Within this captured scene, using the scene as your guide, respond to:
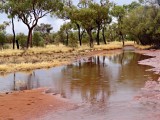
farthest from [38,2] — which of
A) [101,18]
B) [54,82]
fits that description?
[54,82]

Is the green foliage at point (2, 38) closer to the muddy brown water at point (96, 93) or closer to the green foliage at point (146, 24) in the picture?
the green foliage at point (146, 24)

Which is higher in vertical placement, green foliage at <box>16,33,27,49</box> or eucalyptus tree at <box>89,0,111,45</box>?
eucalyptus tree at <box>89,0,111,45</box>

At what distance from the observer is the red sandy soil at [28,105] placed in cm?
1088

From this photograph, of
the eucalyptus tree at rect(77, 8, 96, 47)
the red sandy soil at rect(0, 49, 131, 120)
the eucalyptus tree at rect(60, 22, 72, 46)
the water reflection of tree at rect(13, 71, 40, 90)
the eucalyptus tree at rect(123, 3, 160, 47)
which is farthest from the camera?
the eucalyptus tree at rect(60, 22, 72, 46)

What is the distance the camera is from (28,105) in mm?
12227

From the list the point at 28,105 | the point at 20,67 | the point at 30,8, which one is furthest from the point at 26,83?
the point at 30,8

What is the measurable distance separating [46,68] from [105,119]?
661 inches

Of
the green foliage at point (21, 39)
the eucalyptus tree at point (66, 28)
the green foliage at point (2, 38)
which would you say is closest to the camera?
→ the green foliage at point (21, 39)

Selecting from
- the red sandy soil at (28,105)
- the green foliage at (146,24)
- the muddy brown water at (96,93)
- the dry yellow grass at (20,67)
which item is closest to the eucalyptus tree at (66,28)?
the green foliage at (146,24)

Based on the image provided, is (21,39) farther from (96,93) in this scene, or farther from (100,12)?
(96,93)

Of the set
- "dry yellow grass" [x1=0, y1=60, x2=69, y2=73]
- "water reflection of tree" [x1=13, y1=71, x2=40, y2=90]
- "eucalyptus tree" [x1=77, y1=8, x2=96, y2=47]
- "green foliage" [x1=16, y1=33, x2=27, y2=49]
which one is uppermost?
"eucalyptus tree" [x1=77, y1=8, x2=96, y2=47]

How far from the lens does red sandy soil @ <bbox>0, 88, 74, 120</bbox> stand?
1088 centimetres

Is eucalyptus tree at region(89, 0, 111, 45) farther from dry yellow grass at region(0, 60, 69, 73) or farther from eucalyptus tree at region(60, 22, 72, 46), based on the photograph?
dry yellow grass at region(0, 60, 69, 73)

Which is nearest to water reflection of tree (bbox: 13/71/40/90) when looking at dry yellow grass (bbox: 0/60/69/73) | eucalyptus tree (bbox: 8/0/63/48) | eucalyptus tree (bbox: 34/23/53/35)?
dry yellow grass (bbox: 0/60/69/73)
